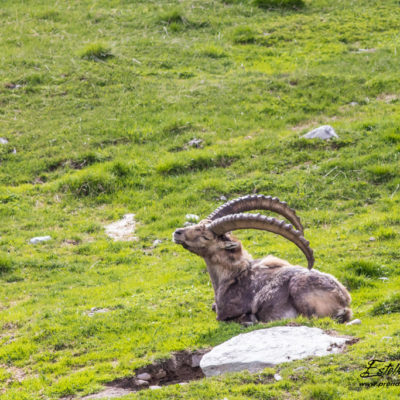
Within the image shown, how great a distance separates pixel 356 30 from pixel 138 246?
13551mm

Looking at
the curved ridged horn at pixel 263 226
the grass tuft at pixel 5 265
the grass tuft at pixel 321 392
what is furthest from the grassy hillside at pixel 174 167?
the curved ridged horn at pixel 263 226

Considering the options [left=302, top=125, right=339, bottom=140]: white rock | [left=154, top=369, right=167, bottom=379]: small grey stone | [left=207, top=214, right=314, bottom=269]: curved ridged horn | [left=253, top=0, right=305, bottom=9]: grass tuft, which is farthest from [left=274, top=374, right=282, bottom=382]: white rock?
[left=253, top=0, right=305, bottom=9]: grass tuft

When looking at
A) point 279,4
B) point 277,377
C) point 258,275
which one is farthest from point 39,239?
point 279,4

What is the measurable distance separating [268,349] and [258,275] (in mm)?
2736

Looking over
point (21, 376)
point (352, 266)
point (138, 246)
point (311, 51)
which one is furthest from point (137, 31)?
point (21, 376)

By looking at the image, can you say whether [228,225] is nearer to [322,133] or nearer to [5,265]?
[5,265]

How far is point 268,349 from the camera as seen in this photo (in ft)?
29.3

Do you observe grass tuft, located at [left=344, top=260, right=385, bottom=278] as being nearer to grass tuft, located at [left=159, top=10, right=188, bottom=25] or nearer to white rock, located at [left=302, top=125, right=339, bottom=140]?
white rock, located at [left=302, top=125, right=339, bottom=140]

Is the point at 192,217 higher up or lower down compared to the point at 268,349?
→ lower down

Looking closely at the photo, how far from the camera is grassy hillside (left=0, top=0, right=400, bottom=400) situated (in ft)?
34.4

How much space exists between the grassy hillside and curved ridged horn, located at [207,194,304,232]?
1663 millimetres

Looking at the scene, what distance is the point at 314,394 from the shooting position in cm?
758

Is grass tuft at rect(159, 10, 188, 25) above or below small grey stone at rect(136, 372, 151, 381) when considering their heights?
above

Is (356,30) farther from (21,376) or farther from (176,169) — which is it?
(21,376)
